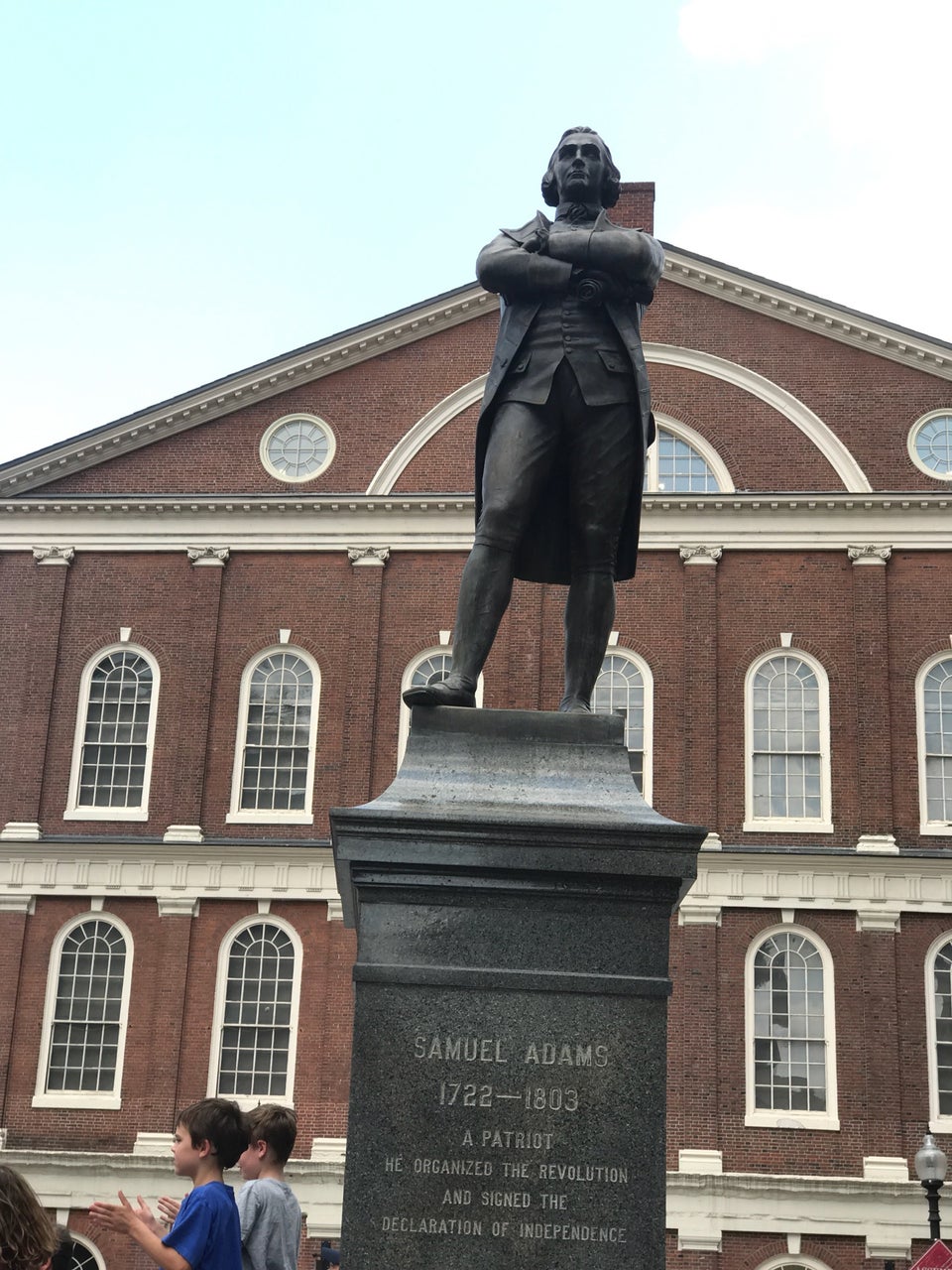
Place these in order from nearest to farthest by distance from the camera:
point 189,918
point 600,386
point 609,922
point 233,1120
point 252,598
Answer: point 233,1120
point 609,922
point 600,386
point 189,918
point 252,598

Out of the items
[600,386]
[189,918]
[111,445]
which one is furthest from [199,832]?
[600,386]

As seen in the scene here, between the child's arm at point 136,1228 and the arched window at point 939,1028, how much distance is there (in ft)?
77.3

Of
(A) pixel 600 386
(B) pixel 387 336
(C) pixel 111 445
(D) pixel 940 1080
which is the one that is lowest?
(D) pixel 940 1080

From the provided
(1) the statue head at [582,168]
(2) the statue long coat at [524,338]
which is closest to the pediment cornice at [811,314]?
(1) the statue head at [582,168]

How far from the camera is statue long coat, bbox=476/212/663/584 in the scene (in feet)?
23.4

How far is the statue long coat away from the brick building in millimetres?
21246

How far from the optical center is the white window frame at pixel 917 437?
30203 millimetres

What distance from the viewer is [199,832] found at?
1161 inches

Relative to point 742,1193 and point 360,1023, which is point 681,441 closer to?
point 742,1193

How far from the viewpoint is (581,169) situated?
7.41 meters

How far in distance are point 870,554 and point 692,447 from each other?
379 centimetres

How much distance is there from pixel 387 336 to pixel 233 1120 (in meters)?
27.3

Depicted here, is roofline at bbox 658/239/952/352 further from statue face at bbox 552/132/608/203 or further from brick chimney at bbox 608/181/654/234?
statue face at bbox 552/132/608/203

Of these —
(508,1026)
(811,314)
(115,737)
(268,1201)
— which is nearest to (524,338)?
(508,1026)
